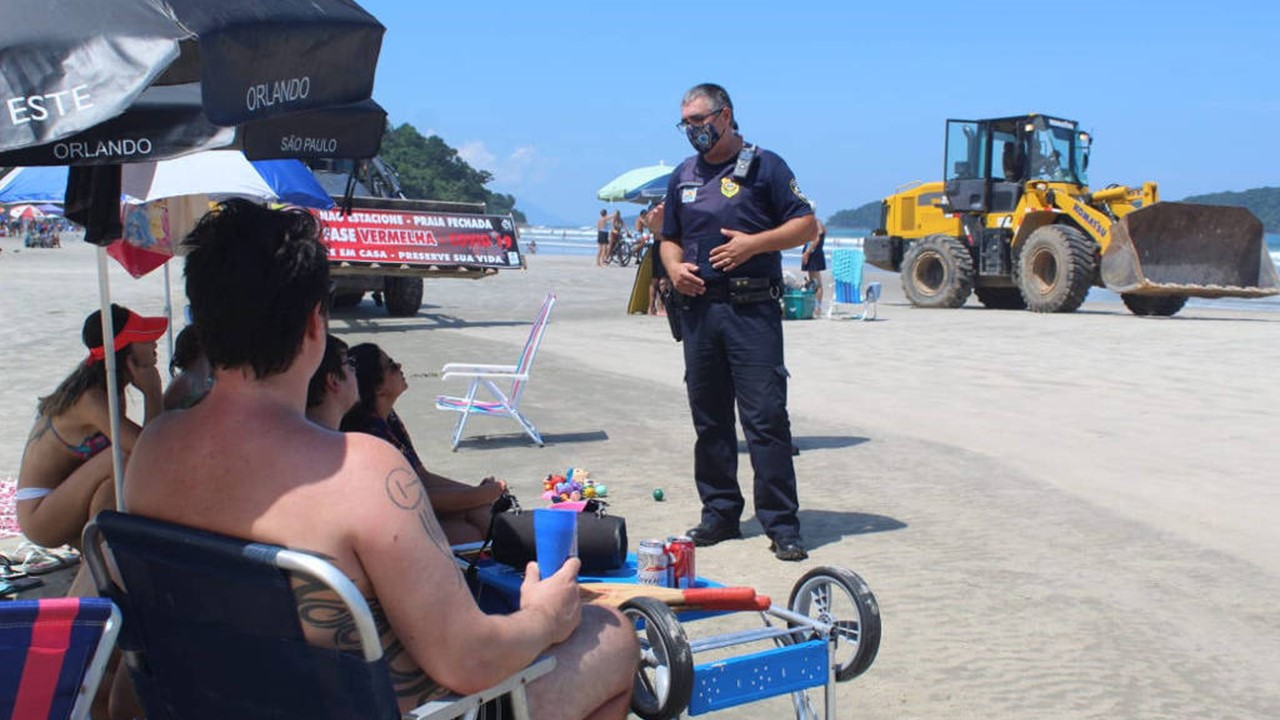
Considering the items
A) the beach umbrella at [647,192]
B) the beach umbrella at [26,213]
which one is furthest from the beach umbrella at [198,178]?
the beach umbrella at [26,213]

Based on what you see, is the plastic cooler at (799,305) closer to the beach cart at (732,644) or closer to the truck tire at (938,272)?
the truck tire at (938,272)

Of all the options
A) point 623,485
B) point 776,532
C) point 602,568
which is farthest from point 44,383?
point 602,568

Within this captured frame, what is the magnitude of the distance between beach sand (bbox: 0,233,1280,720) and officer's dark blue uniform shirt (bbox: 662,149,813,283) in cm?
127

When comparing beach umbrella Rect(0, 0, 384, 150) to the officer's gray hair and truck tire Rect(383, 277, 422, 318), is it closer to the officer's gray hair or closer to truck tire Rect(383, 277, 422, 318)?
the officer's gray hair

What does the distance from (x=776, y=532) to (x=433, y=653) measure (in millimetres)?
3478

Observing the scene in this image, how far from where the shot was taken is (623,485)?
7258mm

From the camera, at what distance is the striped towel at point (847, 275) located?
20359 millimetres

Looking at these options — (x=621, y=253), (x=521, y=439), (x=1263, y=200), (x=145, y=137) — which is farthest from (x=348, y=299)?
(x=1263, y=200)

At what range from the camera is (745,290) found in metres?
5.68

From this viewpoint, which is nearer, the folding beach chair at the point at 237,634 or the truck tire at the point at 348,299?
the folding beach chair at the point at 237,634

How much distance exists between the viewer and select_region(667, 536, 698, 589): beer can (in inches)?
141

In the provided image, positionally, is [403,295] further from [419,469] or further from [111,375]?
[111,375]

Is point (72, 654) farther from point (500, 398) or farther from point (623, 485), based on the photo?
point (500, 398)

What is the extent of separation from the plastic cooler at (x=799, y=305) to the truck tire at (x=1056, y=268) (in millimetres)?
3441
